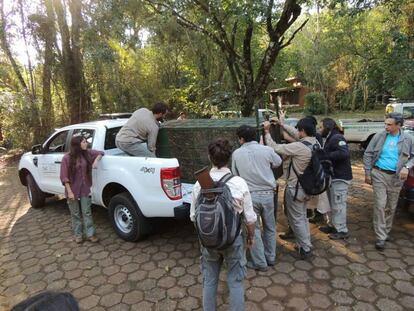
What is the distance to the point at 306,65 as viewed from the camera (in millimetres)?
30375

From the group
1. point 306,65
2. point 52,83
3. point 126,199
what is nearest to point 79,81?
point 52,83

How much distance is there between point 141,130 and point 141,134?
6 cm

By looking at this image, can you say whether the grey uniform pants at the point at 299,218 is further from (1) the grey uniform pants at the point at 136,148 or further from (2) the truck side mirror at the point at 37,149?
(2) the truck side mirror at the point at 37,149

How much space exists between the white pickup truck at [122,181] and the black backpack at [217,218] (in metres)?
1.57

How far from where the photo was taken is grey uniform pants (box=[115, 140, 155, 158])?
4.86 meters

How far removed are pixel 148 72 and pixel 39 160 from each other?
9436mm

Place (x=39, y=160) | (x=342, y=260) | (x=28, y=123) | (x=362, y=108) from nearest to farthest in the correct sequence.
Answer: (x=342, y=260) < (x=39, y=160) < (x=28, y=123) < (x=362, y=108)

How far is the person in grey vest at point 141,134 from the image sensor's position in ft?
15.8

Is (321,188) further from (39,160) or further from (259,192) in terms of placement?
(39,160)

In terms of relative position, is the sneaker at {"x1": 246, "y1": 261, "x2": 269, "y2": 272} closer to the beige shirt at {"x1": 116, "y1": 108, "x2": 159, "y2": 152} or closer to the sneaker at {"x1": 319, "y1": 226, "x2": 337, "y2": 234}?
the sneaker at {"x1": 319, "y1": 226, "x2": 337, "y2": 234}

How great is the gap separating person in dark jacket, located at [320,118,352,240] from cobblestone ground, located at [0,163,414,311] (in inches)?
9.9

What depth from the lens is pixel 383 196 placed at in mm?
4199

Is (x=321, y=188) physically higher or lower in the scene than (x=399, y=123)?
lower

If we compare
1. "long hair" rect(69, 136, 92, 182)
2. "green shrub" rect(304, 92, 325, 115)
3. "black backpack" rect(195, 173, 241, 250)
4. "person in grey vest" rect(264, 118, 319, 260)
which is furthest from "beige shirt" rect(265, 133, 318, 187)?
"green shrub" rect(304, 92, 325, 115)
